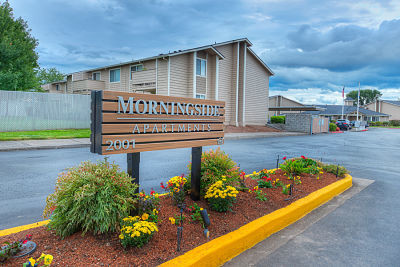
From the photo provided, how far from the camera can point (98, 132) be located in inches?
129

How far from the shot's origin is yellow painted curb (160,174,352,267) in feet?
10.1

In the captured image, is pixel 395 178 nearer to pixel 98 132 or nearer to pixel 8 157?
pixel 98 132

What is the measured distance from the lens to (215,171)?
4781 mm

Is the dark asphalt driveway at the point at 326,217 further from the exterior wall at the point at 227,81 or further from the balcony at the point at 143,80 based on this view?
the exterior wall at the point at 227,81

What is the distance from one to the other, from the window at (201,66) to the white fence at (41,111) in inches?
379

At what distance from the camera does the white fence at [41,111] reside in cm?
1741

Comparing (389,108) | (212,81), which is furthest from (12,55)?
(389,108)

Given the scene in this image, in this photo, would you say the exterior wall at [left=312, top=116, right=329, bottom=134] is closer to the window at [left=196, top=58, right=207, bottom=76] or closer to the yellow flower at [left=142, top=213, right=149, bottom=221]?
the window at [left=196, top=58, right=207, bottom=76]

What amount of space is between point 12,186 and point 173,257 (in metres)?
5.07

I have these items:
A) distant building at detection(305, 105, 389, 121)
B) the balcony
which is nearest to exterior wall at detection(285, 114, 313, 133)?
the balcony

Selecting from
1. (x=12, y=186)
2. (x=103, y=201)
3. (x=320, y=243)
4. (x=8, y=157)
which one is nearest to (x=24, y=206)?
(x=12, y=186)

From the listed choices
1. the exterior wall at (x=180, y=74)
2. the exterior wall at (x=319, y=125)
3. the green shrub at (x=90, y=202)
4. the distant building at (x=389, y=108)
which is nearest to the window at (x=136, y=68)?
the exterior wall at (x=180, y=74)

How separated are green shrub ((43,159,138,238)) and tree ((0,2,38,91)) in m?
23.6

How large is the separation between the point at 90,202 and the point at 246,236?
6.56 feet
